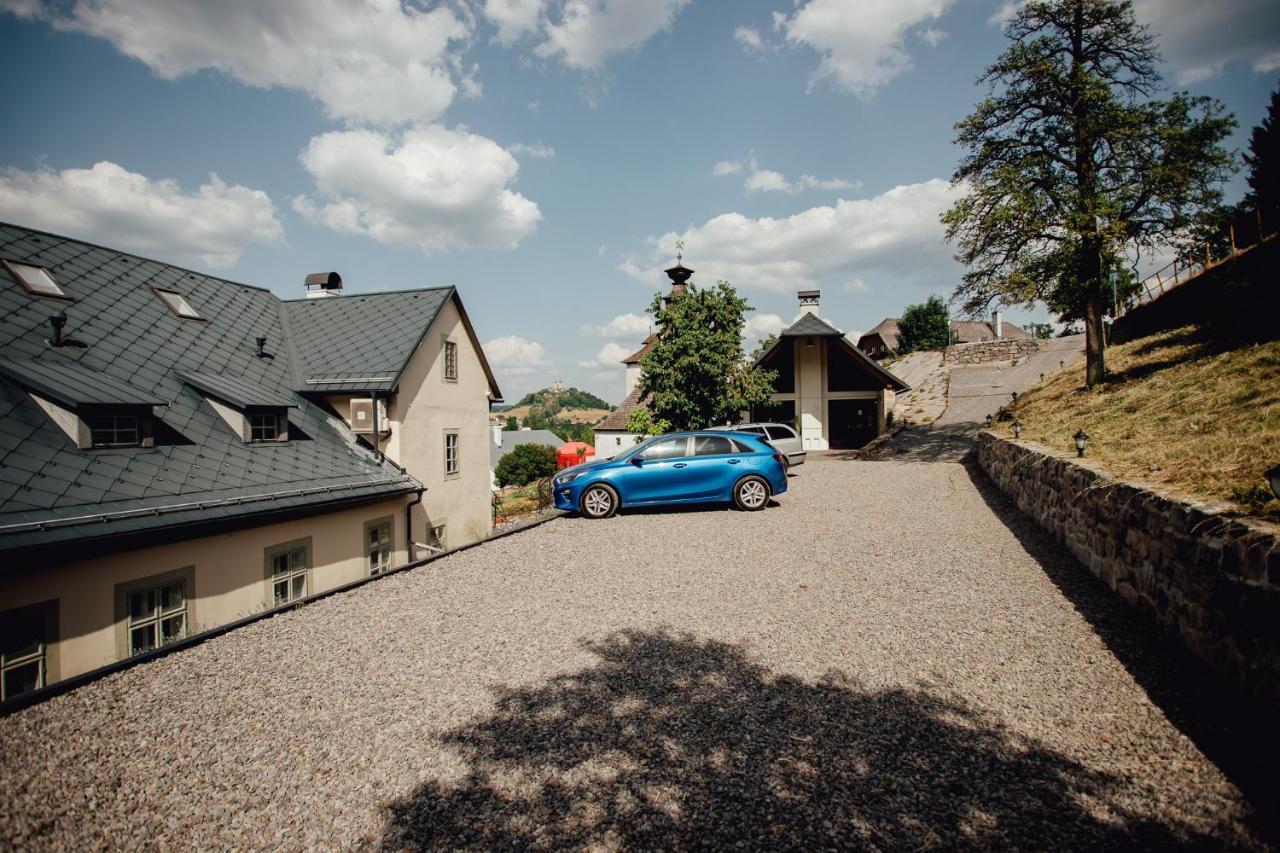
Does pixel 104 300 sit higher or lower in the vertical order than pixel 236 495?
higher

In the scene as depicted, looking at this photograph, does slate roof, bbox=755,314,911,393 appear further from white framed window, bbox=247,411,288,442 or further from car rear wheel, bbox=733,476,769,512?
white framed window, bbox=247,411,288,442

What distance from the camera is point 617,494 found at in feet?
33.8

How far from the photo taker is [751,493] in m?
10.7

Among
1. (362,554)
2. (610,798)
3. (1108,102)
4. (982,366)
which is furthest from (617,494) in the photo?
(982,366)

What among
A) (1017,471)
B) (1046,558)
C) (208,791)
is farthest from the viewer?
(1017,471)

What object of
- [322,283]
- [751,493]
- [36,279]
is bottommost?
[751,493]

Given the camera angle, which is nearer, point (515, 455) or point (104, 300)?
point (104, 300)

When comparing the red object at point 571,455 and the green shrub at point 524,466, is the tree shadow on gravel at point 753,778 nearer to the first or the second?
the red object at point 571,455

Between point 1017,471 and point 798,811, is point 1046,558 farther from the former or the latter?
point 798,811

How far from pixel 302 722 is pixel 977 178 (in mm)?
21274

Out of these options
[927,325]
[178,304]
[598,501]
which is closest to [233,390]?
[178,304]

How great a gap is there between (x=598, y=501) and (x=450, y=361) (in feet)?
27.1

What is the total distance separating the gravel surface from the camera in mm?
2723

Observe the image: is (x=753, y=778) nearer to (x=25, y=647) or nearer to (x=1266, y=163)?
(x=25, y=647)
